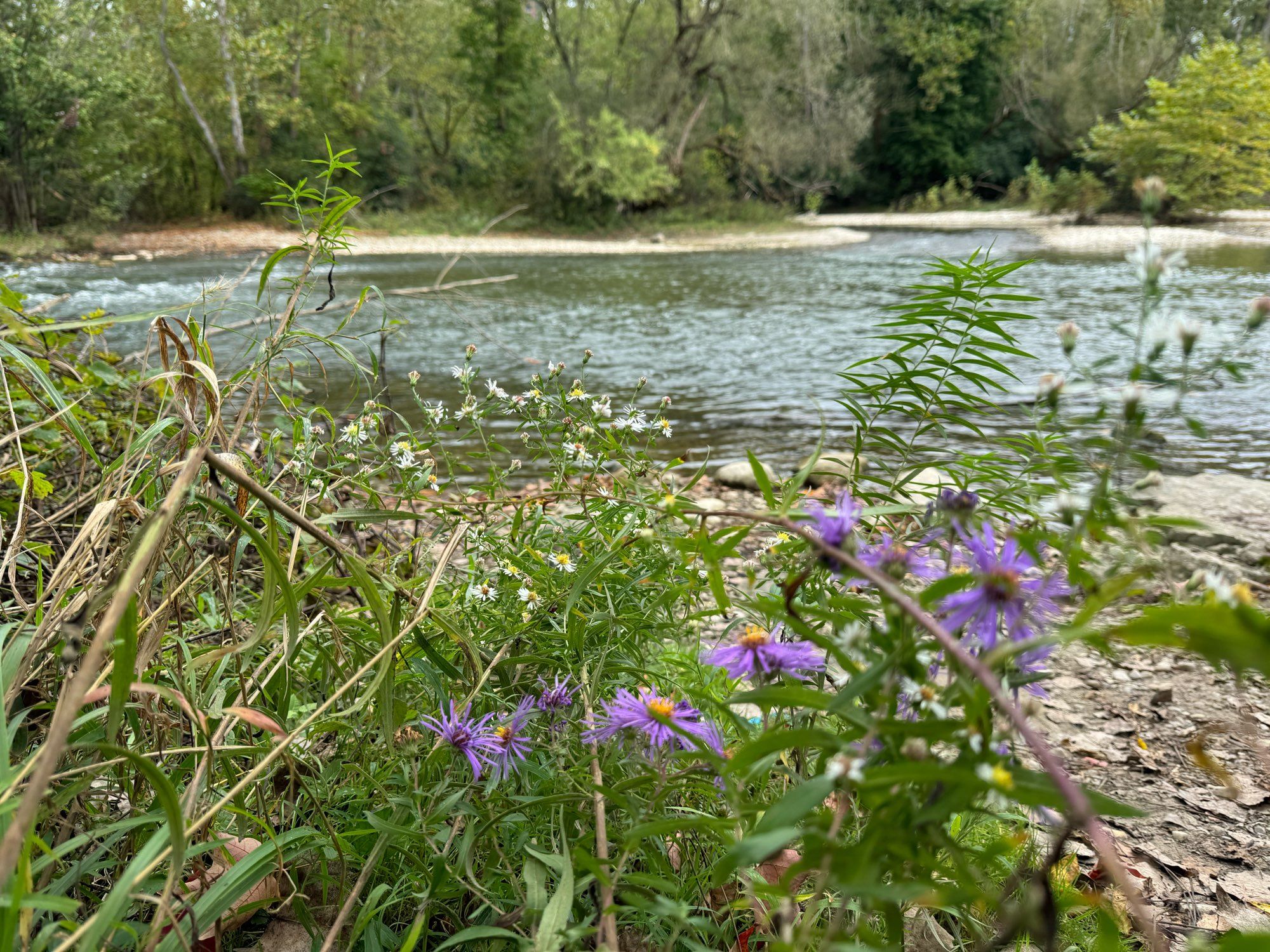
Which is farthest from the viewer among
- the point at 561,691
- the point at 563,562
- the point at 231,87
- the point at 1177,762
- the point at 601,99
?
the point at 601,99

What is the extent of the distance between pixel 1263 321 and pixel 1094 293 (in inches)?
468

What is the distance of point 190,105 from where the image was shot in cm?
2205

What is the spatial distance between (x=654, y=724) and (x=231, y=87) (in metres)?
27.4

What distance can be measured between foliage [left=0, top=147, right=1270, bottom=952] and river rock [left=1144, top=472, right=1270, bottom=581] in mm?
2064

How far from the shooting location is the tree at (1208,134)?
21.9 metres

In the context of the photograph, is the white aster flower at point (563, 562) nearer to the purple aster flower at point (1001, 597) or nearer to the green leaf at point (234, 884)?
the green leaf at point (234, 884)

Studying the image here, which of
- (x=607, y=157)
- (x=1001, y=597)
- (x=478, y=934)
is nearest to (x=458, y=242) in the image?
(x=607, y=157)

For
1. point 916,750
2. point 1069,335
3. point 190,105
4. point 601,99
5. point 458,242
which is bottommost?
point 916,750

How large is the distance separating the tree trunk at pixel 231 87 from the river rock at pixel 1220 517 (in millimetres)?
25985

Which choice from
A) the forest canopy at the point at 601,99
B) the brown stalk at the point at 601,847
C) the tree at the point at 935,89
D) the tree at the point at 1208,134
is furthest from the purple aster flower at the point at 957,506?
the tree at the point at 935,89

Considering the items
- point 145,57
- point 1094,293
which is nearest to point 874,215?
point 1094,293

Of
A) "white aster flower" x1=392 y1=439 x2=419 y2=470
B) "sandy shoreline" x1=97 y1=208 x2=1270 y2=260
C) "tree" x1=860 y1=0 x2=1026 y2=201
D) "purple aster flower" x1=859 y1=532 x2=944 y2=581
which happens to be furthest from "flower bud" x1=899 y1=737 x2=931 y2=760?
"tree" x1=860 y1=0 x2=1026 y2=201

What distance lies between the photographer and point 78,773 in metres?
0.80

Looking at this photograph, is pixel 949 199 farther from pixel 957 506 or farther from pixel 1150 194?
pixel 957 506
